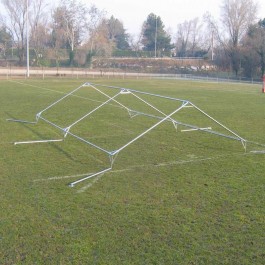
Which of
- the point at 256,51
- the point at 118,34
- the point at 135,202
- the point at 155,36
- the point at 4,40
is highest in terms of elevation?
the point at 118,34

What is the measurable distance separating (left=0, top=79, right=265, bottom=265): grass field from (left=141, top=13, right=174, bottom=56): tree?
91386 millimetres

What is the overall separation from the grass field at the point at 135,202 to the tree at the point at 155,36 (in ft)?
300

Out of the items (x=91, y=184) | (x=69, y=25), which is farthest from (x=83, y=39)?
(x=91, y=184)

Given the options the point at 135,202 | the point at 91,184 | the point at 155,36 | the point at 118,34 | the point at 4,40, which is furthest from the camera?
the point at 118,34

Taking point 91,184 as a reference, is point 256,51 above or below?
above

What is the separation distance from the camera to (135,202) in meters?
5.83

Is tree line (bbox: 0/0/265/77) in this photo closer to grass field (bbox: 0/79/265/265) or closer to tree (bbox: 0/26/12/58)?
tree (bbox: 0/26/12/58)

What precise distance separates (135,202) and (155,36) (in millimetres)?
95339

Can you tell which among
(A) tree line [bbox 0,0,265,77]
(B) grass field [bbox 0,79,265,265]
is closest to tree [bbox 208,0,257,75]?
(A) tree line [bbox 0,0,265,77]

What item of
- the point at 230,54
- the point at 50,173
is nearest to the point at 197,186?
the point at 50,173

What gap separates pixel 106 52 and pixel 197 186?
7236 centimetres

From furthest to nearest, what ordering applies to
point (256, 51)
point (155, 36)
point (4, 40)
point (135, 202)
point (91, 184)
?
point (155, 36) < point (4, 40) < point (256, 51) < point (91, 184) < point (135, 202)

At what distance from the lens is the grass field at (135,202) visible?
433 cm

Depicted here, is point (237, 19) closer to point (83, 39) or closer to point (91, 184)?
point (83, 39)
